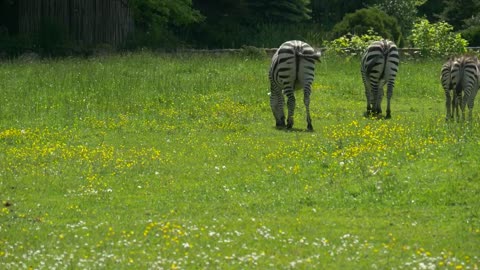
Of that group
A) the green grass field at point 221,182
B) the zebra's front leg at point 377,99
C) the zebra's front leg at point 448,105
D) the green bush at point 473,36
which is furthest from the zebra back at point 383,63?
the green bush at point 473,36

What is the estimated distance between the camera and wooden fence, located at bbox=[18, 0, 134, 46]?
149 feet

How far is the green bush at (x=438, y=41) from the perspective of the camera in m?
38.7

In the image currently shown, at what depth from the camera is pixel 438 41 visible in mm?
39281

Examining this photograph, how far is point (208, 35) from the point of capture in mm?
55031

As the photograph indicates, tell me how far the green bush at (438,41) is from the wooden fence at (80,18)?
14197mm

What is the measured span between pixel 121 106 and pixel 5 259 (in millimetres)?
13828

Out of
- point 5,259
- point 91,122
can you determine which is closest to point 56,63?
point 91,122

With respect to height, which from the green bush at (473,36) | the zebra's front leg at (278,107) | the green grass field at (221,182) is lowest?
the green grass field at (221,182)

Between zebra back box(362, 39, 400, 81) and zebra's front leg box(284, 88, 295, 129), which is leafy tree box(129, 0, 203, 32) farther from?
zebra's front leg box(284, 88, 295, 129)

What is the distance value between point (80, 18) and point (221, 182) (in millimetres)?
30463

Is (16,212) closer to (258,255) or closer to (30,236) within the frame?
(30,236)

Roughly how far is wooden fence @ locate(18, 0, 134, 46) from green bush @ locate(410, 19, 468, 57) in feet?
46.6

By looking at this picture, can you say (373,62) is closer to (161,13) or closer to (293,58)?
(293,58)

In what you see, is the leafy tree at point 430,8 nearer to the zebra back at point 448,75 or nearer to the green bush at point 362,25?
the green bush at point 362,25
